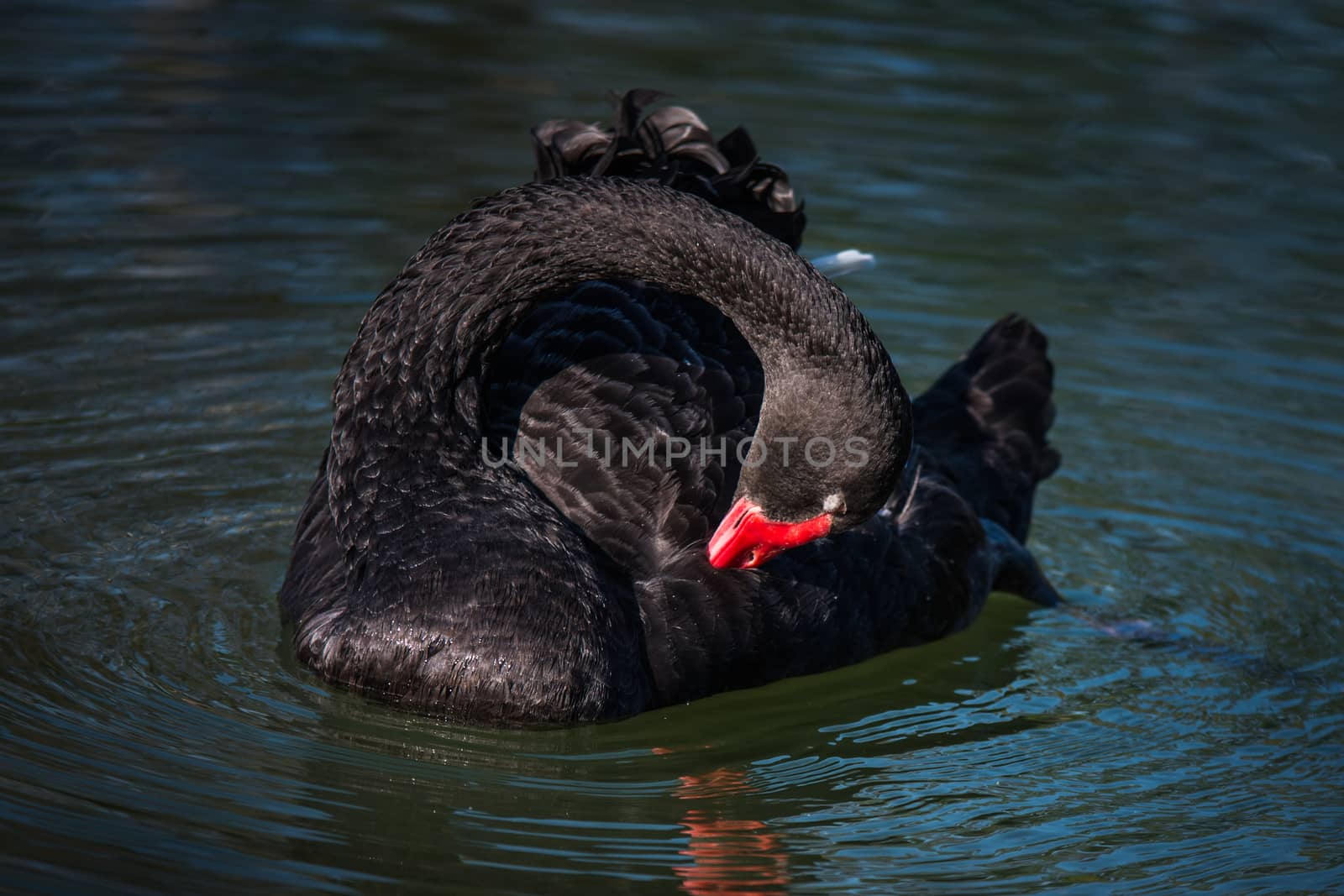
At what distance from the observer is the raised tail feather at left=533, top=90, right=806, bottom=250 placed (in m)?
7.35

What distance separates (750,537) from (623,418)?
76cm

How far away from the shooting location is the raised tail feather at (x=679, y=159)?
7348mm

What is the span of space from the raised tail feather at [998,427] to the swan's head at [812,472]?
6.19 feet

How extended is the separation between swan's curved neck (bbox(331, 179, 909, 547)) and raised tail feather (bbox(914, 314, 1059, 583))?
206cm

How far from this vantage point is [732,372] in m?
6.81

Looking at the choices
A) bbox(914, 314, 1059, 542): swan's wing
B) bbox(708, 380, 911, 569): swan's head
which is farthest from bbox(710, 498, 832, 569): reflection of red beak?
bbox(914, 314, 1059, 542): swan's wing

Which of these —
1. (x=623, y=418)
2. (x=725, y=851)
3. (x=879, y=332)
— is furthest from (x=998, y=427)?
(x=725, y=851)

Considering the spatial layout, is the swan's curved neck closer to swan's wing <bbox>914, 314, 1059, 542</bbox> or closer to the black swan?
the black swan

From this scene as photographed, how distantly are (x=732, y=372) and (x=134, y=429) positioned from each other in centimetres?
308

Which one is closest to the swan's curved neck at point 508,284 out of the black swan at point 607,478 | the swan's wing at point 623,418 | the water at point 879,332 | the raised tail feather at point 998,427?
the black swan at point 607,478

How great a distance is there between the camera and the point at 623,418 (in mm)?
6410

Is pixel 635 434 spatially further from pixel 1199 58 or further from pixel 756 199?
pixel 1199 58

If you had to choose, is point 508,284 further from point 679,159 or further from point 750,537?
point 679,159

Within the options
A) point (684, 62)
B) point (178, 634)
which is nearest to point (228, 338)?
point (178, 634)
